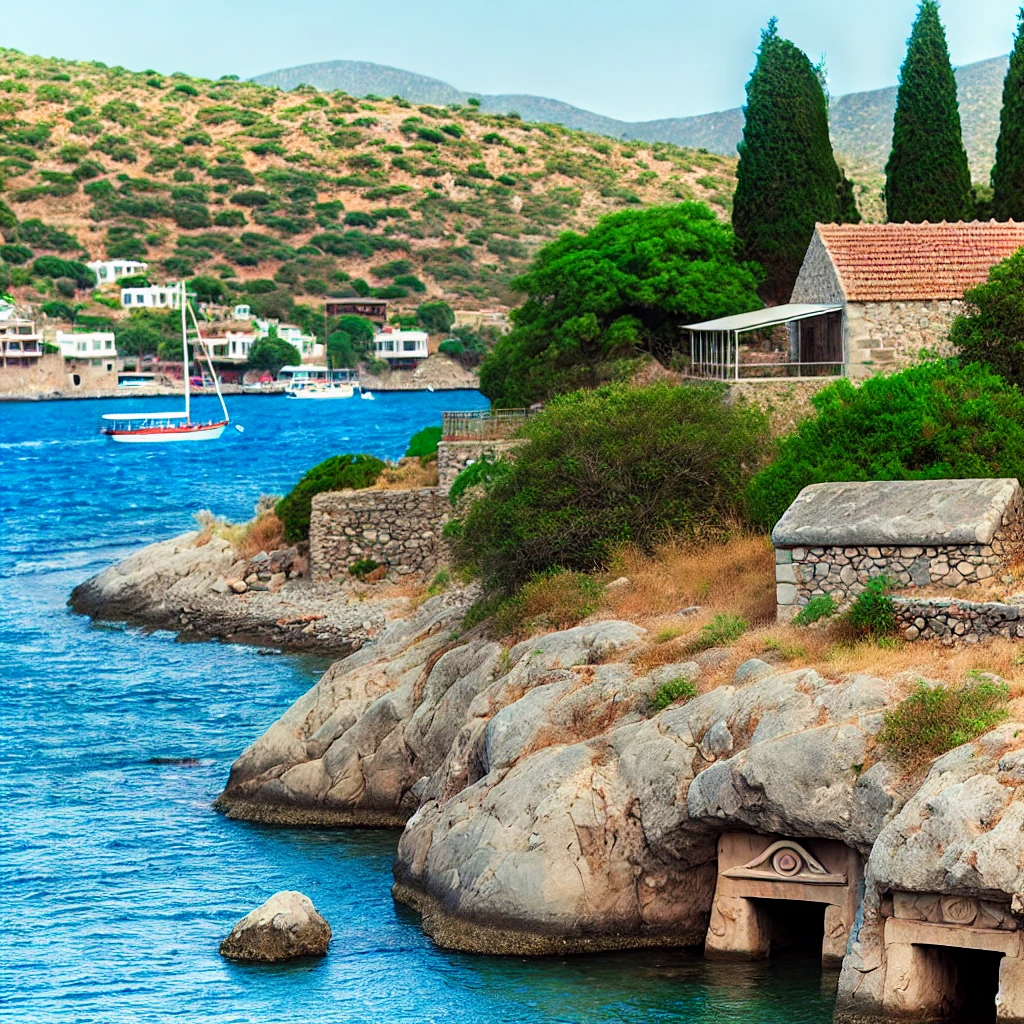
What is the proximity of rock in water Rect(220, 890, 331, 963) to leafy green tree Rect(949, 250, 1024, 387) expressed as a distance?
20152 mm

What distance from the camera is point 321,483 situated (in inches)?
1973

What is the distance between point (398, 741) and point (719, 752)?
26.0 feet

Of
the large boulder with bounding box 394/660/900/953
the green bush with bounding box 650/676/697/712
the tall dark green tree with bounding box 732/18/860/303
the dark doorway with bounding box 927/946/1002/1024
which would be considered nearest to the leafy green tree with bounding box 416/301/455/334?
the tall dark green tree with bounding box 732/18/860/303

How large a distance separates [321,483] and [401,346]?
473ft

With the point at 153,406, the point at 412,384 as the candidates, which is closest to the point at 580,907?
the point at 153,406

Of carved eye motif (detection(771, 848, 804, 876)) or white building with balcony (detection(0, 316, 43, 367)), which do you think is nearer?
carved eye motif (detection(771, 848, 804, 876))

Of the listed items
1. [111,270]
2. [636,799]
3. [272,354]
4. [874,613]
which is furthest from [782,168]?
[111,270]

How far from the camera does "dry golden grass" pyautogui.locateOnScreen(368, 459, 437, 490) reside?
4856 cm

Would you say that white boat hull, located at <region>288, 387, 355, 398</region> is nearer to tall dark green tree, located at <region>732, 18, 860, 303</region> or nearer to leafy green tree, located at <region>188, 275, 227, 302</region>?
leafy green tree, located at <region>188, 275, 227, 302</region>

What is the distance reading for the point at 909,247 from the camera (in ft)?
138

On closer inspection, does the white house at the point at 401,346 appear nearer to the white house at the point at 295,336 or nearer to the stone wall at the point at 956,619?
the white house at the point at 295,336

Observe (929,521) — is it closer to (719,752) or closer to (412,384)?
(719,752)

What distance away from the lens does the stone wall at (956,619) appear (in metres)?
22.5

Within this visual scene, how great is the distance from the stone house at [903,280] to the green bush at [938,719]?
21.0 meters
